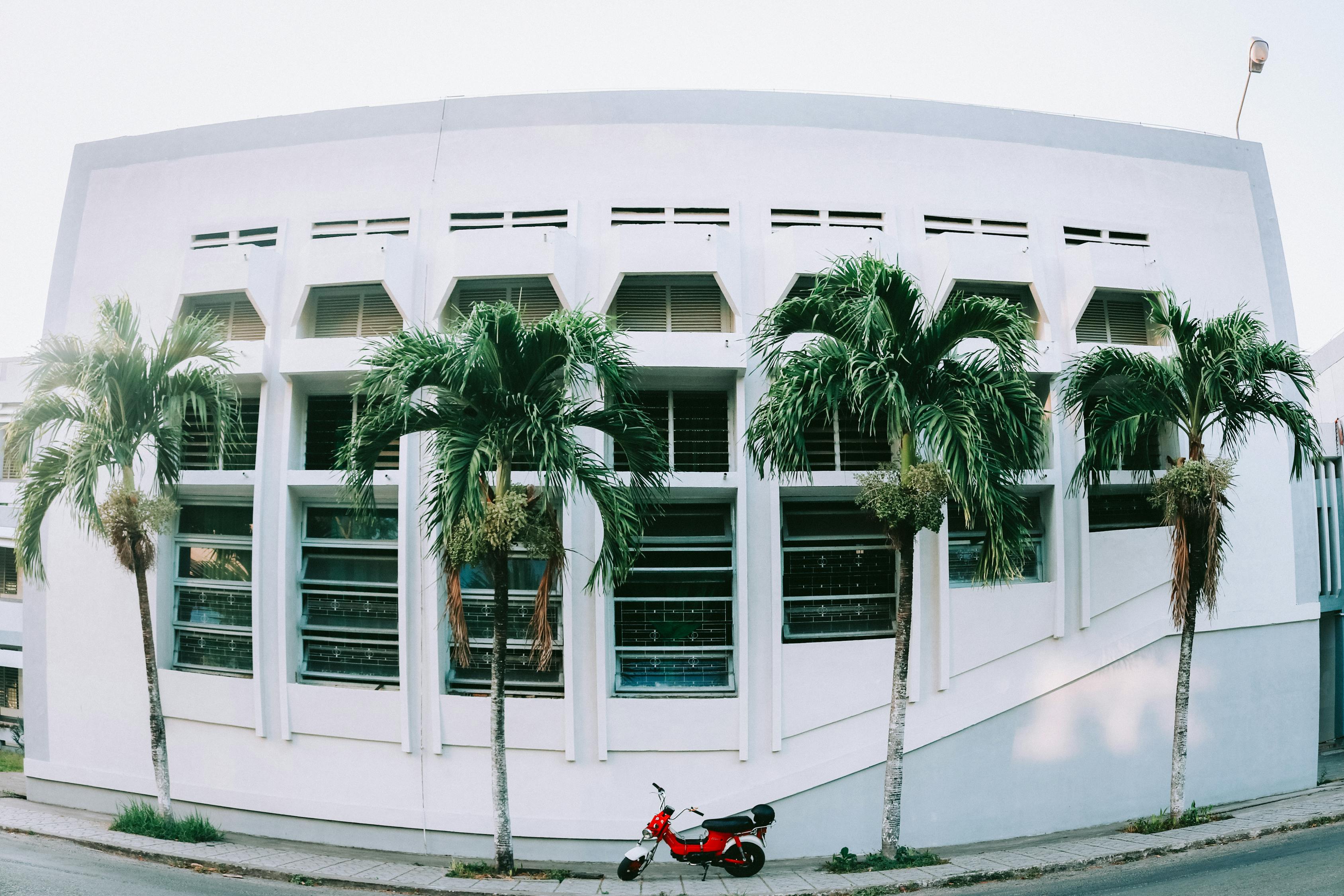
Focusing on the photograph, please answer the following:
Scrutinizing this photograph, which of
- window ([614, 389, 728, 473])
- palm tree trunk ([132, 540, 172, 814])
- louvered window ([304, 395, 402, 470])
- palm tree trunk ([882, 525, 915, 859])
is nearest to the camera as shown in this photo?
palm tree trunk ([882, 525, 915, 859])

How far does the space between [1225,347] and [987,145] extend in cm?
555

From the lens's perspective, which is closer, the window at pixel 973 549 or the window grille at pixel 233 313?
the window at pixel 973 549

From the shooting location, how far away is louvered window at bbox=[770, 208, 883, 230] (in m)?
13.2

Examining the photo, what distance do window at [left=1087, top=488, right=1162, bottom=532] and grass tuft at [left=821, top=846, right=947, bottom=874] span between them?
679 centimetres

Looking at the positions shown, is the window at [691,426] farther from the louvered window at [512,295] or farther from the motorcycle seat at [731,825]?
the motorcycle seat at [731,825]

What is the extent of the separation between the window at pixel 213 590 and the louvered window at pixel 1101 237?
656 inches

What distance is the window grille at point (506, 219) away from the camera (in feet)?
43.3

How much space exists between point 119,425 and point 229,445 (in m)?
2.33

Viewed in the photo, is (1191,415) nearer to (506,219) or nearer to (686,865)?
(686,865)

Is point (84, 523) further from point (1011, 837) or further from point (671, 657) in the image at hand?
point (1011, 837)

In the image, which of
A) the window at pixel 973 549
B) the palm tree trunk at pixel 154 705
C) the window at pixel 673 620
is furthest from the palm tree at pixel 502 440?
the window at pixel 973 549

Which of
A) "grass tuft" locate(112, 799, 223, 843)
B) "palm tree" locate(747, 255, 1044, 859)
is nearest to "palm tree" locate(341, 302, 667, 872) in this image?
"palm tree" locate(747, 255, 1044, 859)

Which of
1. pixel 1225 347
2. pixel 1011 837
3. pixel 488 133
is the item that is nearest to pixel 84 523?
pixel 488 133

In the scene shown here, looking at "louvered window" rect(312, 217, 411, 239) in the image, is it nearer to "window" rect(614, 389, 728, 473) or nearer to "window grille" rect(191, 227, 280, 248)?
"window grille" rect(191, 227, 280, 248)
